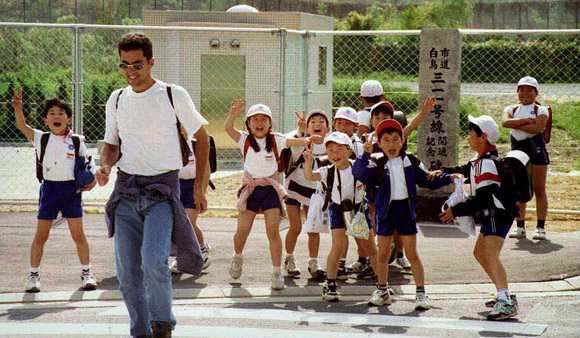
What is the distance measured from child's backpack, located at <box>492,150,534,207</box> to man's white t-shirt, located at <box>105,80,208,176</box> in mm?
2685

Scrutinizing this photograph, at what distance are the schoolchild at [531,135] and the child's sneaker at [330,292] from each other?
3556 millimetres

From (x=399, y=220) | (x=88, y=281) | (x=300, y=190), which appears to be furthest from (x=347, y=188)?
(x=88, y=281)

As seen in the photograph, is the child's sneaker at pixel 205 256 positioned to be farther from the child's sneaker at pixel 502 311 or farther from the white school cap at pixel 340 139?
the child's sneaker at pixel 502 311

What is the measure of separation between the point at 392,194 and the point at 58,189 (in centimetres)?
296

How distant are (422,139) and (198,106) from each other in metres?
6.93

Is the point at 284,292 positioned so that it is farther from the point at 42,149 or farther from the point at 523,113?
the point at 523,113

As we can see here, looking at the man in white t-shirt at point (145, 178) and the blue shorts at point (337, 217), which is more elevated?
the man in white t-shirt at point (145, 178)

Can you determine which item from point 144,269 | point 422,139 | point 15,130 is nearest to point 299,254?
point 422,139

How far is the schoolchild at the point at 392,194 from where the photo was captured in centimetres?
763

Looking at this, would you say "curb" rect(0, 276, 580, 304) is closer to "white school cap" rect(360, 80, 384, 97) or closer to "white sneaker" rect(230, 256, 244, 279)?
"white sneaker" rect(230, 256, 244, 279)

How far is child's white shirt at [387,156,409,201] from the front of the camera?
7688mm

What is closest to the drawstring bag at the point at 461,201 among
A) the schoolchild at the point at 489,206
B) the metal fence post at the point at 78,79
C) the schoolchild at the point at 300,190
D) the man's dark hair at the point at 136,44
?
the schoolchild at the point at 489,206

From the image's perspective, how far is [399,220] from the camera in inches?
301

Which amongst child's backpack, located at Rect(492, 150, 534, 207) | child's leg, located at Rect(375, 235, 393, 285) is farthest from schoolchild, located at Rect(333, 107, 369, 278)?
child's backpack, located at Rect(492, 150, 534, 207)
